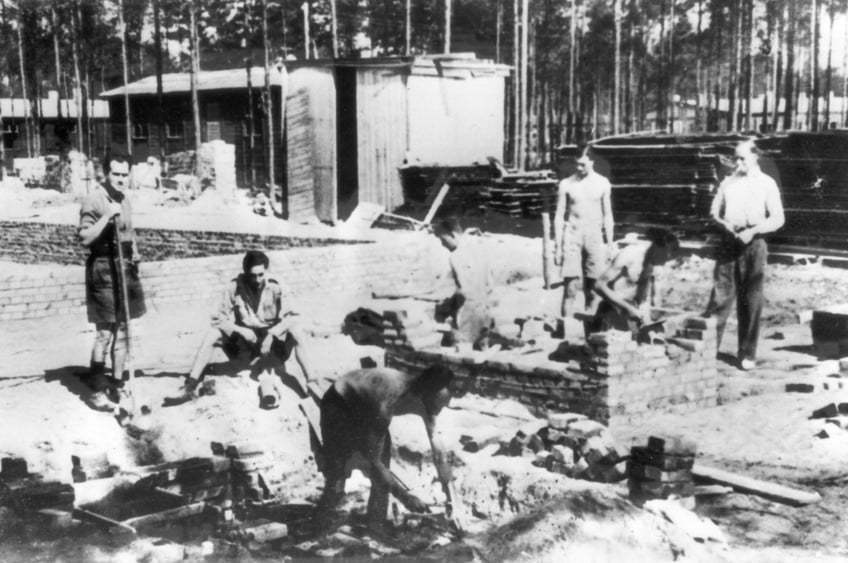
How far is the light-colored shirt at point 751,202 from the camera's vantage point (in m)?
6.96

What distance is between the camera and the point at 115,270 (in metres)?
5.71

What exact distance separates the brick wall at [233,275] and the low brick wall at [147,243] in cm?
140

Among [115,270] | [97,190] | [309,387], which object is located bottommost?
[309,387]

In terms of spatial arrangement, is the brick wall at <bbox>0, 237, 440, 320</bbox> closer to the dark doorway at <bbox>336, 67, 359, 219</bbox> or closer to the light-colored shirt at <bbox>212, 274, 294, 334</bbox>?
the light-colored shirt at <bbox>212, 274, 294, 334</bbox>

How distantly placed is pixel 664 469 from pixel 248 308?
2.96 metres

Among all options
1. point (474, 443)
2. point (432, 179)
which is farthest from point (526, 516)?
point (432, 179)

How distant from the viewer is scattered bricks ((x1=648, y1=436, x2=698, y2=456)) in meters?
4.79

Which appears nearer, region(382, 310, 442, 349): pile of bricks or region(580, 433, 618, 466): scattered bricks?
region(580, 433, 618, 466): scattered bricks

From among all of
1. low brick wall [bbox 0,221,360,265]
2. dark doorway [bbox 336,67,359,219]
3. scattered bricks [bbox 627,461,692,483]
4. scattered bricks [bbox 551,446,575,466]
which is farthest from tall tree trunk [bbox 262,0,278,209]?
scattered bricks [bbox 627,461,692,483]

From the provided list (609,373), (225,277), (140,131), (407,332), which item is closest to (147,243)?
(225,277)

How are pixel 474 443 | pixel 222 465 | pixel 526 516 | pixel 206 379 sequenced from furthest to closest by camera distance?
pixel 206 379 → pixel 474 443 → pixel 222 465 → pixel 526 516

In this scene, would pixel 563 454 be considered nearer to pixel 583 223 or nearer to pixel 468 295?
pixel 468 295

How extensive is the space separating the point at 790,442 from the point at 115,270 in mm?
4485

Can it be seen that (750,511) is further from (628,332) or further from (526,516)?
(628,332)
